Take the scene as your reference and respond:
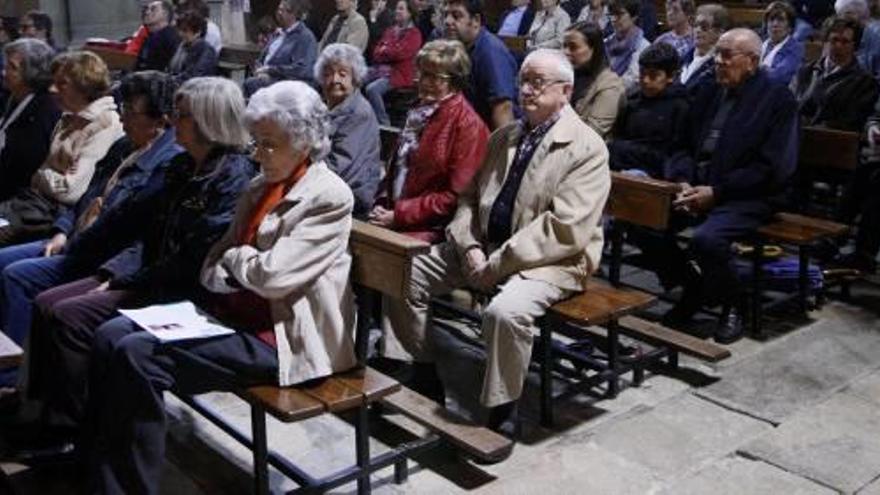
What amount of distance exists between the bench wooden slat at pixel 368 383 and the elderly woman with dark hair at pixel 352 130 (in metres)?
1.45

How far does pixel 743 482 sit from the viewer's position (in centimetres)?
341

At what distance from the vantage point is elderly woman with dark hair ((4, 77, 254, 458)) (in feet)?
11.3

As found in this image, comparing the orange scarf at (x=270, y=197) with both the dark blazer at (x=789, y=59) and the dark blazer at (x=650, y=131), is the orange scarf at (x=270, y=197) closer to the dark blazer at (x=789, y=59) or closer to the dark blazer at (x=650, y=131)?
the dark blazer at (x=650, y=131)

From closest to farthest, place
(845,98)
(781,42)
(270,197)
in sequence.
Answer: (270,197) < (845,98) < (781,42)

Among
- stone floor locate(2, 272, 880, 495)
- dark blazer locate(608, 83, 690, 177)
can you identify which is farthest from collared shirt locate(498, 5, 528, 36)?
stone floor locate(2, 272, 880, 495)

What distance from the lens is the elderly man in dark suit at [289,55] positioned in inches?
336

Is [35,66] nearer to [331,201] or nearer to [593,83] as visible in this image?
[331,201]

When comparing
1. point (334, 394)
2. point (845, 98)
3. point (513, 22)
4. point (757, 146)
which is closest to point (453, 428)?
point (334, 394)

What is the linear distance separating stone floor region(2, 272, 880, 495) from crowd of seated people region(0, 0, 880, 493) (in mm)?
269

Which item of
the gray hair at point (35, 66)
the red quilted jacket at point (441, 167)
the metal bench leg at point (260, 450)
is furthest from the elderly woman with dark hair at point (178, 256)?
the gray hair at point (35, 66)

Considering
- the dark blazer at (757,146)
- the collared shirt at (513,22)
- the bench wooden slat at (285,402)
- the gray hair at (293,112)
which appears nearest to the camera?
the bench wooden slat at (285,402)

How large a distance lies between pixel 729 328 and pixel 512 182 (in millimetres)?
1428

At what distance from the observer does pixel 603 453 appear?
11.9 feet

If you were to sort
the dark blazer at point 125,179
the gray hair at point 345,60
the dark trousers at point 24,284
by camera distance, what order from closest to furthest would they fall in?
the dark blazer at point 125,179 < the dark trousers at point 24,284 < the gray hair at point 345,60
